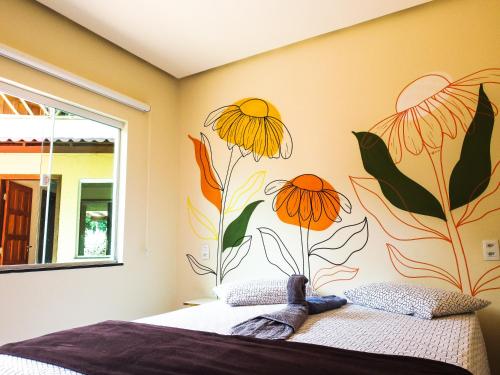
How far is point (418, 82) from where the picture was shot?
2.38m

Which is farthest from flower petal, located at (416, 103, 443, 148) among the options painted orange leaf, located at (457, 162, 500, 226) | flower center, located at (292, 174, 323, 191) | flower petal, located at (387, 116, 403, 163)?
flower center, located at (292, 174, 323, 191)

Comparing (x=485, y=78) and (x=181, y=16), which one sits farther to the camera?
(x=181, y=16)

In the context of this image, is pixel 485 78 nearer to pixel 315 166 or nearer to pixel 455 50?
pixel 455 50

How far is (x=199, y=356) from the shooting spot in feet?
3.91

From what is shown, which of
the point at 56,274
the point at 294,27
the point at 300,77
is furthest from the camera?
the point at 300,77

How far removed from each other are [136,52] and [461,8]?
2240 mm

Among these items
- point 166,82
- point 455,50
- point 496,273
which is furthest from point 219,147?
point 496,273

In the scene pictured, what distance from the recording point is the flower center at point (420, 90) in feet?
7.61

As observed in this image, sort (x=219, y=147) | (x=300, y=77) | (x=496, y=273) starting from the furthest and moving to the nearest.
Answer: (x=219, y=147) → (x=300, y=77) → (x=496, y=273)

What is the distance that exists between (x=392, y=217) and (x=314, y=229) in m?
0.53

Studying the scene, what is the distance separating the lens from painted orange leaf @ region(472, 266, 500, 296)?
6.75 feet

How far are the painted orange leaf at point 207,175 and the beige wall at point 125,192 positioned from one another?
23cm

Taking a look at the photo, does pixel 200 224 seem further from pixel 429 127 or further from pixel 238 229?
pixel 429 127

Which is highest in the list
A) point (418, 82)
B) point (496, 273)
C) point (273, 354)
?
point (418, 82)
